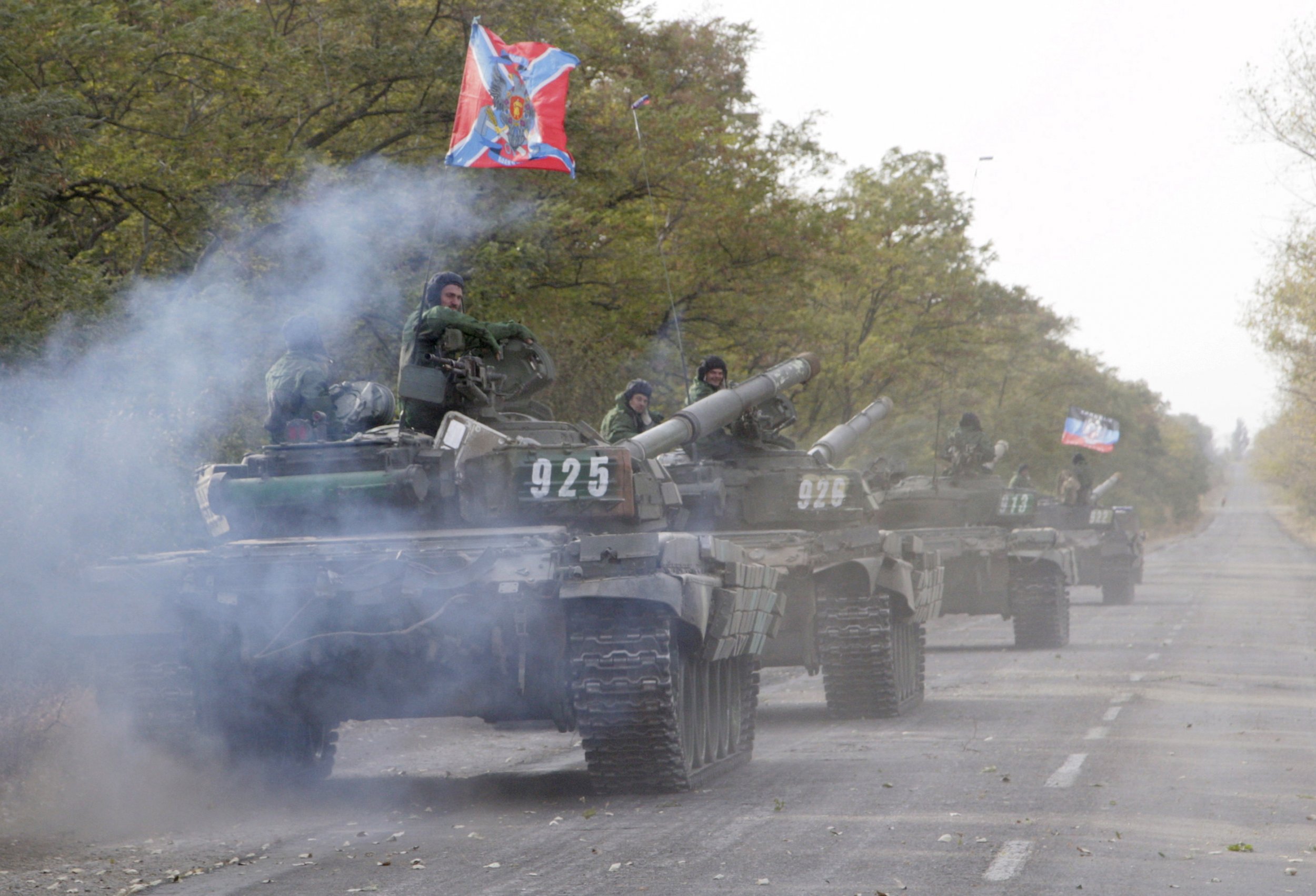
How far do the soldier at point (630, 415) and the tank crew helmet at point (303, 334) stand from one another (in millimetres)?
3340

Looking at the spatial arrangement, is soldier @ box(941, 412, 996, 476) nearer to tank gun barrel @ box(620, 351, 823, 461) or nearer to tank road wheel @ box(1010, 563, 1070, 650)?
tank road wheel @ box(1010, 563, 1070, 650)

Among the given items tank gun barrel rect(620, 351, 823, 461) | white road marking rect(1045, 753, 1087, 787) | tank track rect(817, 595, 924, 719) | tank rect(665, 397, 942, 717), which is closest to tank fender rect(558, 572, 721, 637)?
tank gun barrel rect(620, 351, 823, 461)

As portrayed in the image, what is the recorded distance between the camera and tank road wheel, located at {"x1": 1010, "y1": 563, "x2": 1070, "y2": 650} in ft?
72.9

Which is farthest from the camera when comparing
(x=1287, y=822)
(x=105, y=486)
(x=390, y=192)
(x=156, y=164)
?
(x=390, y=192)

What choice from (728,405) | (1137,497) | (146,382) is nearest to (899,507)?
(728,405)

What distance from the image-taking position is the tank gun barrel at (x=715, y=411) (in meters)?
11.7

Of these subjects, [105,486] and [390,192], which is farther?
[390,192]

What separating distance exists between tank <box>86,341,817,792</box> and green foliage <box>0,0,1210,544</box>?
332 centimetres

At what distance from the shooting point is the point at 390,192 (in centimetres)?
1906

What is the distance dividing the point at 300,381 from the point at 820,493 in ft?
17.9

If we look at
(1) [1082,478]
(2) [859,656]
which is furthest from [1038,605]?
(1) [1082,478]

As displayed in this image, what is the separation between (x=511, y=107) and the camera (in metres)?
15.5

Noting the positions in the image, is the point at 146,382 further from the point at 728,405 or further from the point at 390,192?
the point at 390,192

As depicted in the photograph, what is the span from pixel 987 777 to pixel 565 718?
2.52m
